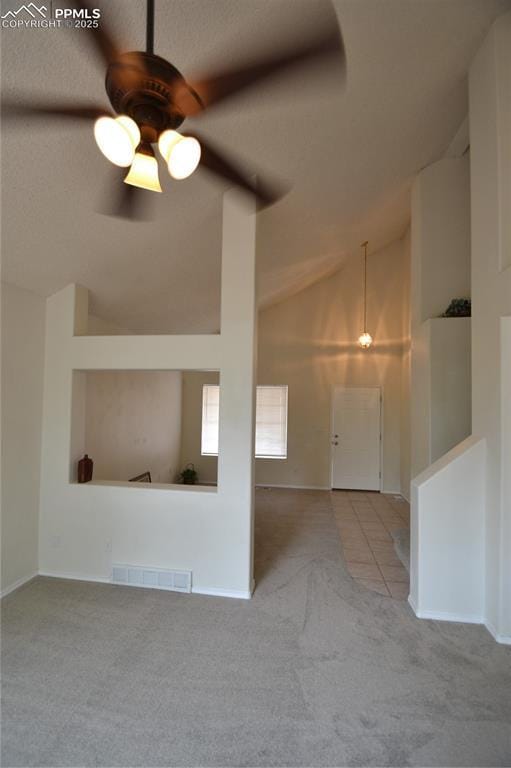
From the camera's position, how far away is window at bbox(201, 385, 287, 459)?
262 inches

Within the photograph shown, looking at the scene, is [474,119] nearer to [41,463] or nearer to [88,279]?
[88,279]

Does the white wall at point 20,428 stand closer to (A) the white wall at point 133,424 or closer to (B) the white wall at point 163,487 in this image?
(B) the white wall at point 163,487

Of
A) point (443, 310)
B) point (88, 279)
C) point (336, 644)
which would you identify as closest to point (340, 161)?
point (443, 310)

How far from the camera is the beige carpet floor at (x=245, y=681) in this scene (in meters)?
1.57

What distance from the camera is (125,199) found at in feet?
5.69

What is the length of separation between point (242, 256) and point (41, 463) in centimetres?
258

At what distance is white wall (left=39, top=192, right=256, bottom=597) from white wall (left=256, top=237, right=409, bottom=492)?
3.82m

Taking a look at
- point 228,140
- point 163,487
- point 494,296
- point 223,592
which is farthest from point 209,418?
point 494,296

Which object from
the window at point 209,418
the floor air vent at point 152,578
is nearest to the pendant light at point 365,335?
the window at point 209,418

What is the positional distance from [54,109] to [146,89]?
0.37 m

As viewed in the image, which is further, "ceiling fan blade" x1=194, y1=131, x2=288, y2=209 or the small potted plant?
the small potted plant

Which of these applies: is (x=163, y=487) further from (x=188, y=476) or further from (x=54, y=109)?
(x=188, y=476)

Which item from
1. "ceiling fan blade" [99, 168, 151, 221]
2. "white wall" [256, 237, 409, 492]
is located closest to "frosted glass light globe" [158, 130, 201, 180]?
"ceiling fan blade" [99, 168, 151, 221]

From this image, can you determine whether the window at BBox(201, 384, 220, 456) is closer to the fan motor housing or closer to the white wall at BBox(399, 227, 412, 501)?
the white wall at BBox(399, 227, 412, 501)
